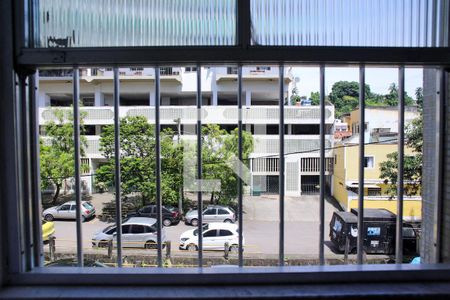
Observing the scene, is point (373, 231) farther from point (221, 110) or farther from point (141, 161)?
point (141, 161)

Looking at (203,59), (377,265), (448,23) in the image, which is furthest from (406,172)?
(203,59)

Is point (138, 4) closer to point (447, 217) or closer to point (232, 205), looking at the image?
point (232, 205)

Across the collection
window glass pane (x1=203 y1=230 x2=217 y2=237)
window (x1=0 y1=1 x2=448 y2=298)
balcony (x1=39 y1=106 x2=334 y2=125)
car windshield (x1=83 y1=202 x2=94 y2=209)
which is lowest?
window glass pane (x1=203 y1=230 x2=217 y2=237)

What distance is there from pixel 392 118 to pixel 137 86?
4.82ft

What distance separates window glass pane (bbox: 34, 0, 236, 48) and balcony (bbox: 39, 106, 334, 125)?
390mm

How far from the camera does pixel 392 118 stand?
1.77 meters

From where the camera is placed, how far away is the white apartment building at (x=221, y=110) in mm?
1747

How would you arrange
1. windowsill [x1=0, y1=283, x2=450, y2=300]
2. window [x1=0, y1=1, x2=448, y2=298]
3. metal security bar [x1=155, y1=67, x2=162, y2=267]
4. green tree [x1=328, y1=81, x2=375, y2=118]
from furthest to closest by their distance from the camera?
green tree [x1=328, y1=81, x2=375, y2=118]
metal security bar [x1=155, y1=67, x2=162, y2=267]
window [x1=0, y1=1, x2=448, y2=298]
windowsill [x1=0, y1=283, x2=450, y2=300]

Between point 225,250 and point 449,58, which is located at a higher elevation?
point 449,58

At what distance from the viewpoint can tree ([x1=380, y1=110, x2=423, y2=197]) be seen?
1783 millimetres

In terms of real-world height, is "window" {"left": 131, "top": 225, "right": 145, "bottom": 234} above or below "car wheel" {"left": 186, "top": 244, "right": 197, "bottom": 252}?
above

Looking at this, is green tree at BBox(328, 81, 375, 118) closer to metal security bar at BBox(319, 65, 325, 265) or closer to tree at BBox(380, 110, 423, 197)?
metal security bar at BBox(319, 65, 325, 265)

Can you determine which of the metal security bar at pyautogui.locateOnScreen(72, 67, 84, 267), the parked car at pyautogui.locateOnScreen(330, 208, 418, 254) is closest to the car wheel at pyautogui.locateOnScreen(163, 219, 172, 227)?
the metal security bar at pyautogui.locateOnScreen(72, 67, 84, 267)

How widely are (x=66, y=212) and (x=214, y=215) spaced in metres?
0.84
